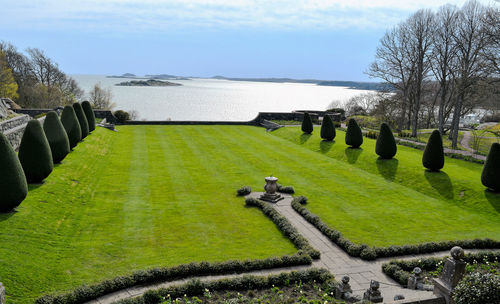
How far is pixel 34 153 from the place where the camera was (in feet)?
51.3

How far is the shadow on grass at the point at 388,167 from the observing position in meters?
22.6

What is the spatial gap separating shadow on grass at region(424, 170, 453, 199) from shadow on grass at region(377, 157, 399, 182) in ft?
6.53

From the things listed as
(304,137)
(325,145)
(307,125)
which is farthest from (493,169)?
(307,125)

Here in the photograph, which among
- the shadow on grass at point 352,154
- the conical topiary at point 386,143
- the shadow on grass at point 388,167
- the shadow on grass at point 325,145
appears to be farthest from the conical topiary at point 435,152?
the shadow on grass at point 325,145

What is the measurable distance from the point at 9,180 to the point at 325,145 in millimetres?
24613

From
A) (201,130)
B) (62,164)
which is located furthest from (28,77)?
(62,164)

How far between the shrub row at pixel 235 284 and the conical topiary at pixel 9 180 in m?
6.77

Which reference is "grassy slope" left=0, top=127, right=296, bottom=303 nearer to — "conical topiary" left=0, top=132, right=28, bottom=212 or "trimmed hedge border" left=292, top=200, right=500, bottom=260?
"conical topiary" left=0, top=132, right=28, bottom=212

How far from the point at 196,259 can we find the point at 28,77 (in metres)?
66.9

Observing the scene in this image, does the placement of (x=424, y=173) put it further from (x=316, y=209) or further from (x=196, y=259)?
(x=196, y=259)

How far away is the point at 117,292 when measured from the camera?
9734 mm

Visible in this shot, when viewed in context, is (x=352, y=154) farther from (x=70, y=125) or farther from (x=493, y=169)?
(x=70, y=125)

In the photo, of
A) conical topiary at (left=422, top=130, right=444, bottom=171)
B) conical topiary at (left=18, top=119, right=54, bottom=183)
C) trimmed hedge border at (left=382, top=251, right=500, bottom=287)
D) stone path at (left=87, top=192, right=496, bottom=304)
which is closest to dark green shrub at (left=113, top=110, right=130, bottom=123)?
conical topiary at (left=18, top=119, right=54, bottom=183)

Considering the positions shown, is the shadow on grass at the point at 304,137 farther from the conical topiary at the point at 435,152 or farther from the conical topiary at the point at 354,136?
the conical topiary at the point at 435,152
